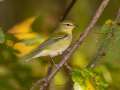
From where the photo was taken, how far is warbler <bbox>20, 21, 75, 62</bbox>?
201 centimetres

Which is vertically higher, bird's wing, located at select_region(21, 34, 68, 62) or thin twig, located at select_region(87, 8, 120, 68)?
thin twig, located at select_region(87, 8, 120, 68)

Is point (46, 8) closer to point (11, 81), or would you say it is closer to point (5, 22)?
point (5, 22)

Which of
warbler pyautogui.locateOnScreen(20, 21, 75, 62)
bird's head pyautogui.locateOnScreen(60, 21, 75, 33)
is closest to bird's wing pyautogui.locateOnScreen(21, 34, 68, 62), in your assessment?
warbler pyautogui.locateOnScreen(20, 21, 75, 62)

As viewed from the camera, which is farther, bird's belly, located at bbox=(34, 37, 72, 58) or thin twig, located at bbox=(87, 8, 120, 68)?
bird's belly, located at bbox=(34, 37, 72, 58)

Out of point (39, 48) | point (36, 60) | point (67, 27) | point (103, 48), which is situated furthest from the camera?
point (67, 27)

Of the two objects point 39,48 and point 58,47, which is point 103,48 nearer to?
point 39,48

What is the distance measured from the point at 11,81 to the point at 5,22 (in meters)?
1.42

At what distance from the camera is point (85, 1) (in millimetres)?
2684

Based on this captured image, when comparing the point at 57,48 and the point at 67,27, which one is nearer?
the point at 57,48

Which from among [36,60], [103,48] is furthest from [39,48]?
[103,48]

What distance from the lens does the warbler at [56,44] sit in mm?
2012

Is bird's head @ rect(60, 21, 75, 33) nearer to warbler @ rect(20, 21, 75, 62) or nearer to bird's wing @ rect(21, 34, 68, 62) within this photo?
warbler @ rect(20, 21, 75, 62)

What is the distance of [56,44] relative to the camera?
219cm

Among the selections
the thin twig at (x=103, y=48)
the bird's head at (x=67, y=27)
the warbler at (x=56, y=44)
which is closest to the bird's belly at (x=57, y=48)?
the warbler at (x=56, y=44)
